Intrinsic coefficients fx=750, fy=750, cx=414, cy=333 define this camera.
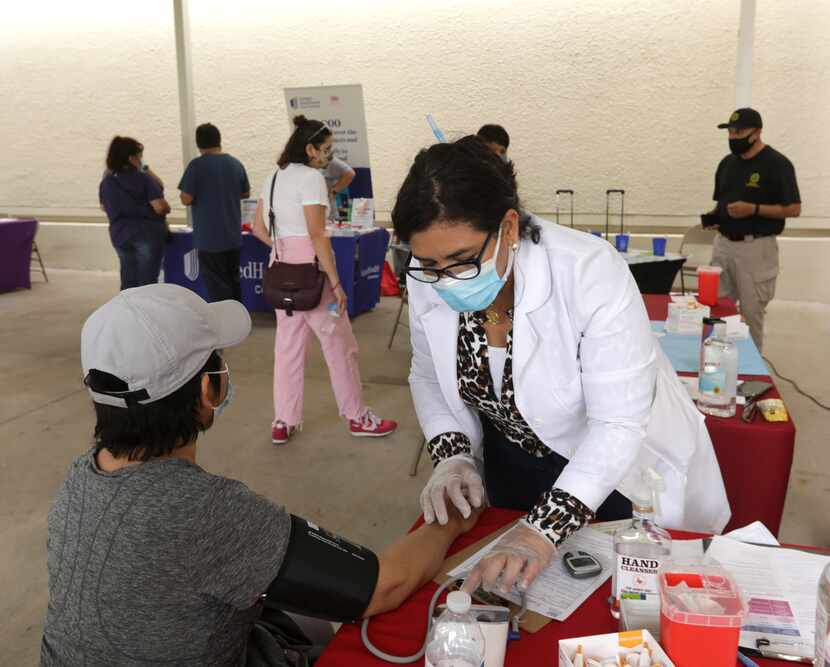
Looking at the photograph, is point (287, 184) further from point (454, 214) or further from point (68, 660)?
point (68, 660)

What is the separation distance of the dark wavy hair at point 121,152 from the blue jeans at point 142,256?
501 millimetres

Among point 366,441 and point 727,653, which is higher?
point 727,653

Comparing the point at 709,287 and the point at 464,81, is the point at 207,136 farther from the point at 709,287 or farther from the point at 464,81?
the point at 709,287

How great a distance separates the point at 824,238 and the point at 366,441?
4.67 metres

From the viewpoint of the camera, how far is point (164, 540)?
92 cm

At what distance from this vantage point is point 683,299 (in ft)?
9.12

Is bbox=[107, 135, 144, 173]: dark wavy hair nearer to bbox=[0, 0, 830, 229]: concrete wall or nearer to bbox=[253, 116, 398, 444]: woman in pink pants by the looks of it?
bbox=[253, 116, 398, 444]: woman in pink pants

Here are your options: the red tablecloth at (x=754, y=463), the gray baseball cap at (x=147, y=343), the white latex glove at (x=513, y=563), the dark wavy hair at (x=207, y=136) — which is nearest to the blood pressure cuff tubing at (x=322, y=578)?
the white latex glove at (x=513, y=563)

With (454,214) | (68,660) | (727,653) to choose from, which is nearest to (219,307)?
(454,214)


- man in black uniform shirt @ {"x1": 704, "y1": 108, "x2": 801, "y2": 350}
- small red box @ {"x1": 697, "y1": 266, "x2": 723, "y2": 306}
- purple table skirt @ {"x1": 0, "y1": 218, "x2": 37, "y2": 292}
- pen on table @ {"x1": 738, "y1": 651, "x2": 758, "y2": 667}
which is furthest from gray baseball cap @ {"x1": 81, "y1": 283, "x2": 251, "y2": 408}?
purple table skirt @ {"x1": 0, "y1": 218, "x2": 37, "y2": 292}

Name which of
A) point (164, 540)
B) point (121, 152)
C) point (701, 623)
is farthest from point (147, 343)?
point (121, 152)

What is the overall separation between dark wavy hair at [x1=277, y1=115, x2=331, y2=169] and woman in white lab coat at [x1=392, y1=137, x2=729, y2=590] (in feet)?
5.95

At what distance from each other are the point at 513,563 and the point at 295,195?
232cm

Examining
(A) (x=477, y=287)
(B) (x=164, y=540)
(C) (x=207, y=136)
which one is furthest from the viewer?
(C) (x=207, y=136)
